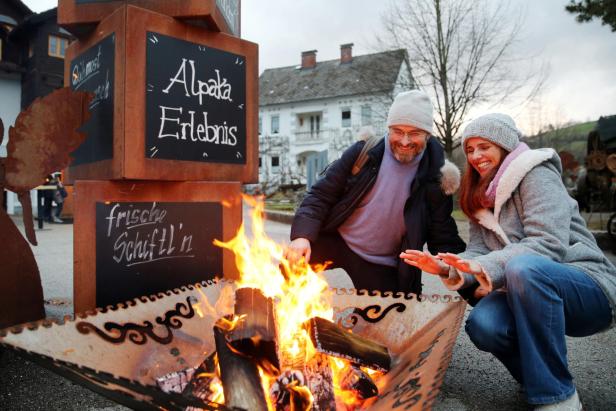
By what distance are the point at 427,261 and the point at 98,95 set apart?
2134mm

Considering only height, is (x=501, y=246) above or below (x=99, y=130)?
below

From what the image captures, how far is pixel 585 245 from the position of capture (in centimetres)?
199

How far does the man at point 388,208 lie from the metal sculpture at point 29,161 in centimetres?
→ 141

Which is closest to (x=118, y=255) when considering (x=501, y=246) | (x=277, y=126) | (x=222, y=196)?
(x=222, y=196)

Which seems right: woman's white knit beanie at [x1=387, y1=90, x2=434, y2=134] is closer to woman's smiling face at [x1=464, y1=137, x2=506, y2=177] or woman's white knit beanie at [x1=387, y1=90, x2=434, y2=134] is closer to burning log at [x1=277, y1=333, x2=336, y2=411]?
woman's smiling face at [x1=464, y1=137, x2=506, y2=177]

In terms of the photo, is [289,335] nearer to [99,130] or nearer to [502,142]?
[502,142]

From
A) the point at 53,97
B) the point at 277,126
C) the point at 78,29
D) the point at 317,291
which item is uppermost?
the point at 277,126

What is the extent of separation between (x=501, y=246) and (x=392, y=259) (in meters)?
0.82

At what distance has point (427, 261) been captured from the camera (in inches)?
75.1

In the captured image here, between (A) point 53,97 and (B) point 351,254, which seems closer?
(A) point 53,97

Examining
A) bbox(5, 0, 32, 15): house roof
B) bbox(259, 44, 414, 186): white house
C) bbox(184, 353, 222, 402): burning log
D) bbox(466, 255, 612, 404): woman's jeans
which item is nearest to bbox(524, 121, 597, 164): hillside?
bbox(259, 44, 414, 186): white house

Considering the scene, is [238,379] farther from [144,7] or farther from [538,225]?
[144,7]

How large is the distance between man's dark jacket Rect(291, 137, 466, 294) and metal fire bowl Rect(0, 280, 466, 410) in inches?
22.7

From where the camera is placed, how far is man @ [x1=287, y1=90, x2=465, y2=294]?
264 cm
